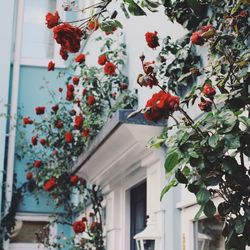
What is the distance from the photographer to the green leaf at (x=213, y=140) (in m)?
2.15

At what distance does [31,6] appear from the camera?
9.54 meters

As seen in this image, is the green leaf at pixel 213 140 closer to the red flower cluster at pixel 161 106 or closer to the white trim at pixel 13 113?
the red flower cluster at pixel 161 106

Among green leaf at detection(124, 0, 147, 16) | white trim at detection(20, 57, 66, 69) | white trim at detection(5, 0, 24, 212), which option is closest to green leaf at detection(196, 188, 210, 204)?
green leaf at detection(124, 0, 147, 16)

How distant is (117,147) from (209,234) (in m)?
1.31

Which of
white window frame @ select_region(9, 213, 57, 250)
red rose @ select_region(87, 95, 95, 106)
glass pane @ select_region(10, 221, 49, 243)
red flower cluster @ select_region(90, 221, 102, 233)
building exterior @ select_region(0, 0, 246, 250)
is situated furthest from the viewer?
glass pane @ select_region(10, 221, 49, 243)

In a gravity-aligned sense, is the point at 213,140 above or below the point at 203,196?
above

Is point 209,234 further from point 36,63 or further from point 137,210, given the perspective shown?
point 36,63

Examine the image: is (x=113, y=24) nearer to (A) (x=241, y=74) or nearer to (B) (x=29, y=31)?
(A) (x=241, y=74)

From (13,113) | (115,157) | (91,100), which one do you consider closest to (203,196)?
(115,157)

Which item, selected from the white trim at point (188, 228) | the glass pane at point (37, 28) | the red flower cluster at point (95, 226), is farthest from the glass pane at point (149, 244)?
the glass pane at point (37, 28)

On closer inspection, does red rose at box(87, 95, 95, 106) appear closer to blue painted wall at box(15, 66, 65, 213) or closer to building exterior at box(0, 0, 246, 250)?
building exterior at box(0, 0, 246, 250)

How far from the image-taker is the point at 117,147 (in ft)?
14.7

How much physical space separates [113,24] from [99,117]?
3055mm

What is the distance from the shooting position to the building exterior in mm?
3801
